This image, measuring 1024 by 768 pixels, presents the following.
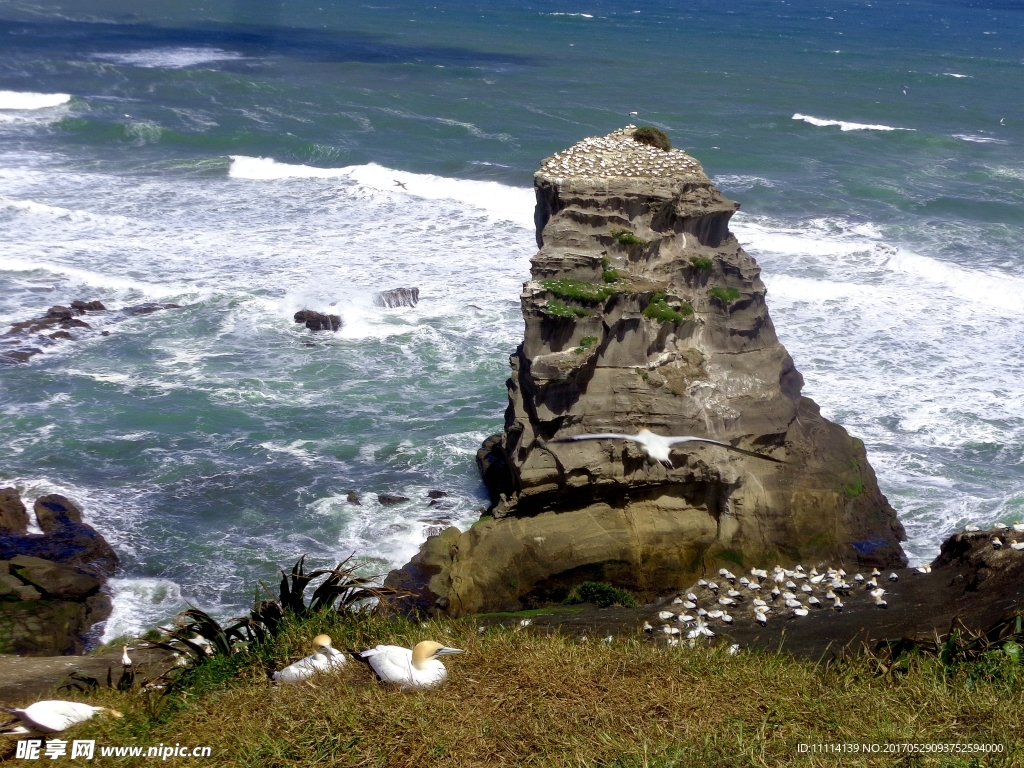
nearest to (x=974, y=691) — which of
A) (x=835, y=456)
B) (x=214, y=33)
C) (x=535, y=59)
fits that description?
(x=835, y=456)

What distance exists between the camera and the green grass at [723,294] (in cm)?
1644

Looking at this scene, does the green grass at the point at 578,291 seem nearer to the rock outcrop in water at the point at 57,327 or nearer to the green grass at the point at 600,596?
the green grass at the point at 600,596

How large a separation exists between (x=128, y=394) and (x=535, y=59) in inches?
1805

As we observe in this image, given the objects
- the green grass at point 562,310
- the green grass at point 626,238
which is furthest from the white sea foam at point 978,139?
the green grass at point 562,310

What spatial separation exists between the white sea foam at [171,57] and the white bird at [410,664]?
53.2 meters

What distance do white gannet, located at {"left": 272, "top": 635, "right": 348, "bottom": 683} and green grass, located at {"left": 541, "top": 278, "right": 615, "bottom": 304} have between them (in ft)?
26.1

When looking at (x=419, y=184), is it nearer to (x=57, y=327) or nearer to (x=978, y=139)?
(x=57, y=327)

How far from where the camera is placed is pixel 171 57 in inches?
2313

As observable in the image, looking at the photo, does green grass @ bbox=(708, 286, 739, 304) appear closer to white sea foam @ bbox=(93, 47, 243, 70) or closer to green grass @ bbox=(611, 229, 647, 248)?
green grass @ bbox=(611, 229, 647, 248)

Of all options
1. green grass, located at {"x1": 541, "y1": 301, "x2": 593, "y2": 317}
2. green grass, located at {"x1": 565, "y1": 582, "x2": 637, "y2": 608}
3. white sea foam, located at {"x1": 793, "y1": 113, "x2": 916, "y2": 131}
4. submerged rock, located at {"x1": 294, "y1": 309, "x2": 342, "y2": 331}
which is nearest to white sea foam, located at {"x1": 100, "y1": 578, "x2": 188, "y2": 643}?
green grass, located at {"x1": 565, "y1": 582, "x2": 637, "y2": 608}

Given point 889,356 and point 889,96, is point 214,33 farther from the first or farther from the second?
point 889,356

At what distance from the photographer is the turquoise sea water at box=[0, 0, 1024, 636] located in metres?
18.9

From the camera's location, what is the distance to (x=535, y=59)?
206 feet

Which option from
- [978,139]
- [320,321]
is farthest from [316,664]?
[978,139]
